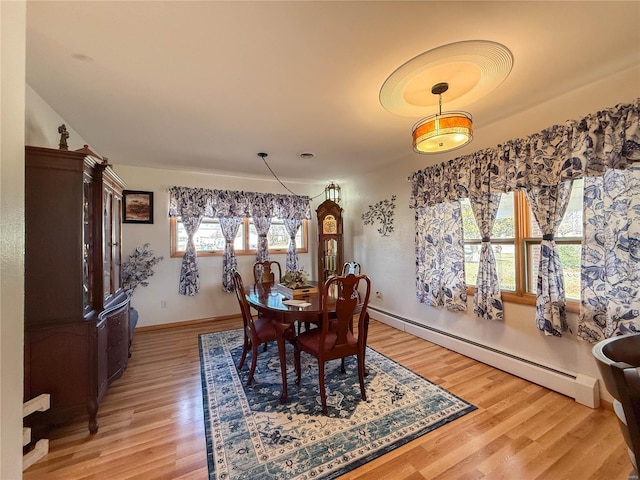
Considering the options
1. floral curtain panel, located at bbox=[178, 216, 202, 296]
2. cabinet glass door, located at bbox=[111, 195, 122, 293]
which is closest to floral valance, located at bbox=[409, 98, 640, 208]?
cabinet glass door, located at bbox=[111, 195, 122, 293]

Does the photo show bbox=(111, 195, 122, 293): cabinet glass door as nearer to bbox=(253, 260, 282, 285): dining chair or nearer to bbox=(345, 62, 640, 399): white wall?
bbox=(253, 260, 282, 285): dining chair

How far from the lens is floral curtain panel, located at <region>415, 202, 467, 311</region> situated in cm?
305

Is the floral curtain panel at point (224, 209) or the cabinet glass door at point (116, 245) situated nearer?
the cabinet glass door at point (116, 245)

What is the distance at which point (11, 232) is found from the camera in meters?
0.64

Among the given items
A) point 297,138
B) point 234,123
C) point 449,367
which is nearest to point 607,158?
point 449,367

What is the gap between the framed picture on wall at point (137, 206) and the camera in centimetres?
388

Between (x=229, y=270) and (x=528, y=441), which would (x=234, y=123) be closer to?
(x=229, y=270)

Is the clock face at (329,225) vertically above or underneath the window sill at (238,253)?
above

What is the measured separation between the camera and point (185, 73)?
1821mm

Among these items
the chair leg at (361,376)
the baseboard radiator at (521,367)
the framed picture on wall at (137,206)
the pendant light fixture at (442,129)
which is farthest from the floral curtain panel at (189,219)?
the pendant light fixture at (442,129)

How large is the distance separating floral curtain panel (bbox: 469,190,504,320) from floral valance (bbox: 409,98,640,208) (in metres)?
0.14

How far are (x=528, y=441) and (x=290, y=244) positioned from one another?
13.0 feet

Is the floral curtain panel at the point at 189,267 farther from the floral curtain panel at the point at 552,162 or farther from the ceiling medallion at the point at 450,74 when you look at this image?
the floral curtain panel at the point at 552,162

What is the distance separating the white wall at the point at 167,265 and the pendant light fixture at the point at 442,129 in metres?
3.48
